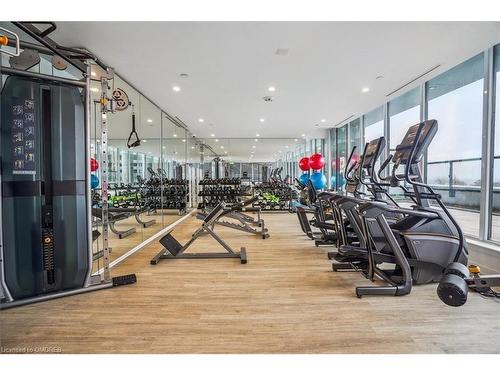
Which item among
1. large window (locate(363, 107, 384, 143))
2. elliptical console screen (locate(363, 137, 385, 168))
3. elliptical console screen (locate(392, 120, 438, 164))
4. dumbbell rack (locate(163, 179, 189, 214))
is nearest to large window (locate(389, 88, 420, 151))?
large window (locate(363, 107, 384, 143))

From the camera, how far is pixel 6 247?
249 cm

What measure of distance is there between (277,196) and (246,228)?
4.68 meters

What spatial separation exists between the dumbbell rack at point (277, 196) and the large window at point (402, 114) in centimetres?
417

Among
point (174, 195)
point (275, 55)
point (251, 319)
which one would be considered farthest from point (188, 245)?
point (174, 195)

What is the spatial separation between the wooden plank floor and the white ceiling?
297cm

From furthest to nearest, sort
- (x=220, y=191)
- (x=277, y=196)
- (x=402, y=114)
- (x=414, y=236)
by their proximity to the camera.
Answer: (x=277, y=196), (x=220, y=191), (x=402, y=114), (x=414, y=236)

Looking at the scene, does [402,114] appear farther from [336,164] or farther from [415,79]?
[336,164]

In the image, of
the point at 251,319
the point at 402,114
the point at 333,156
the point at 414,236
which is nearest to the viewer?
the point at 251,319

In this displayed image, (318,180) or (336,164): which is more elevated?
(336,164)

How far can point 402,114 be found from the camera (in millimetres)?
5910

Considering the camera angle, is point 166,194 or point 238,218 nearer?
point 238,218

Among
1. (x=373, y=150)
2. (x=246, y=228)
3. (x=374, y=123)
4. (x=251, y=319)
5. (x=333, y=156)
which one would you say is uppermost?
(x=374, y=123)

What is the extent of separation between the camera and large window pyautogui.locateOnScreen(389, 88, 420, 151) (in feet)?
17.5
